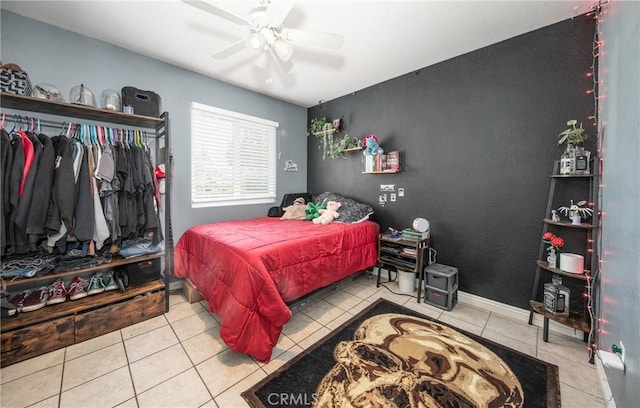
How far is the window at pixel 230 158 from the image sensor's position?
300 centimetres

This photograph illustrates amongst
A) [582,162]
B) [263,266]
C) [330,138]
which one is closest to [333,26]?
[330,138]

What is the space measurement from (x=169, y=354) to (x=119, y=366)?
0.99 ft

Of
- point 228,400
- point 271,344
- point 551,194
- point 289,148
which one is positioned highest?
point 289,148

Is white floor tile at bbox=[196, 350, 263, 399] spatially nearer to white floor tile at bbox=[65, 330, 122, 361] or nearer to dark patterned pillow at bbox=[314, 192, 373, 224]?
white floor tile at bbox=[65, 330, 122, 361]

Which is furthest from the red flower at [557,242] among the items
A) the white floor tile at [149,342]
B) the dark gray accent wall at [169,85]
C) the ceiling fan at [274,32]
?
the dark gray accent wall at [169,85]

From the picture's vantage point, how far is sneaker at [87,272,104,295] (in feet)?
6.85

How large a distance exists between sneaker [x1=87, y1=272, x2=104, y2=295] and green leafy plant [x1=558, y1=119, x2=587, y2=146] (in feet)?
13.9

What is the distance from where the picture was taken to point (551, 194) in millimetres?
1954

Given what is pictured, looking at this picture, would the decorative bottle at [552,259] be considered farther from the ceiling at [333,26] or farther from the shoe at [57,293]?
the shoe at [57,293]

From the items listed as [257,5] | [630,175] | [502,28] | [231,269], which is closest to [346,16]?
[257,5]

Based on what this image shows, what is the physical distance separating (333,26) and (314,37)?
49cm

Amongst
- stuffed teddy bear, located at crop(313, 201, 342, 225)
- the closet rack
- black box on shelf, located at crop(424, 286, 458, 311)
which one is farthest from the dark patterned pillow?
the closet rack

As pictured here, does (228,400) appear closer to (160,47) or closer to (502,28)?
(160,47)

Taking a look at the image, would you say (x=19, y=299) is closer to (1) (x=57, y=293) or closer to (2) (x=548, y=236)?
(1) (x=57, y=293)
